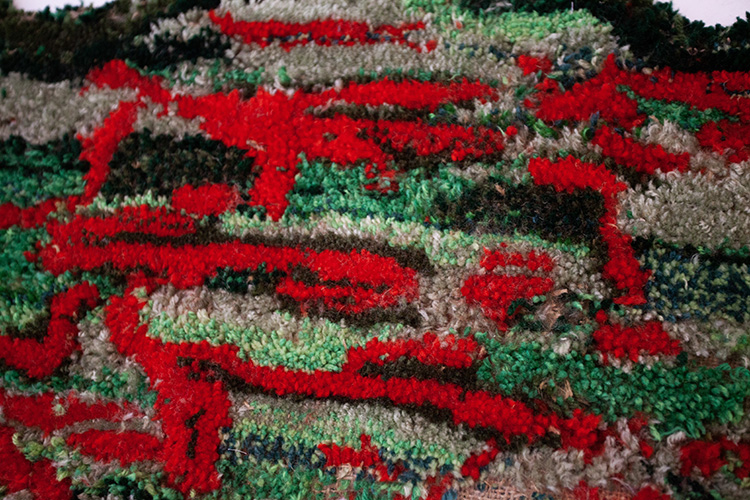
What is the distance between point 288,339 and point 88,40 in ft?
3.00

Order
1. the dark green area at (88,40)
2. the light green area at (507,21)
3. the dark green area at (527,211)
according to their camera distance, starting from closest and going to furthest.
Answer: the dark green area at (527,211), the light green area at (507,21), the dark green area at (88,40)

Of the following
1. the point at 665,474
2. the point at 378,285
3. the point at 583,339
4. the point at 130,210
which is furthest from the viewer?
the point at 130,210

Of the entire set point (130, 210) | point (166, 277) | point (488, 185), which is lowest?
point (166, 277)

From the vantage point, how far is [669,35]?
1.18m

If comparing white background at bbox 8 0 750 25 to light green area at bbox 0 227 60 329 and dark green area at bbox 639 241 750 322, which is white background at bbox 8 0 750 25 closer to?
dark green area at bbox 639 241 750 322

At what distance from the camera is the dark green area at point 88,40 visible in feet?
4.34

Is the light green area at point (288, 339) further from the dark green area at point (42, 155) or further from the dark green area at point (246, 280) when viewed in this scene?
the dark green area at point (42, 155)

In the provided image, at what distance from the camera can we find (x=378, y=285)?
1.15 meters

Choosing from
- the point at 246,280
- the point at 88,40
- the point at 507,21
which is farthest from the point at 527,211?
the point at 88,40

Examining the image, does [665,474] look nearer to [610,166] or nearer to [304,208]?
[610,166]

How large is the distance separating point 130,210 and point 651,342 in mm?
1148

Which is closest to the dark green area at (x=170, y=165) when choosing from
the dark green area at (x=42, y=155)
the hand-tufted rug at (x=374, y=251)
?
the hand-tufted rug at (x=374, y=251)

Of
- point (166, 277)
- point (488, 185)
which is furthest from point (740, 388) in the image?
point (166, 277)

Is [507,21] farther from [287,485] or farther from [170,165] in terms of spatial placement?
[287,485]
